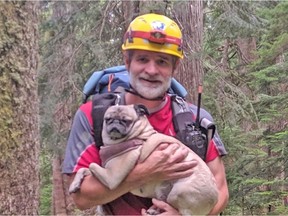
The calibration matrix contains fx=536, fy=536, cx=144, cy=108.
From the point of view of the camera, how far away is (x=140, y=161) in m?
3.54

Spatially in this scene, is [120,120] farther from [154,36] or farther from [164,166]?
[154,36]

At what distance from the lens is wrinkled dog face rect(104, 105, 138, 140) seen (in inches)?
136

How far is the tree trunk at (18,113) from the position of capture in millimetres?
4898

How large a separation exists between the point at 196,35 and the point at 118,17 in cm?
143

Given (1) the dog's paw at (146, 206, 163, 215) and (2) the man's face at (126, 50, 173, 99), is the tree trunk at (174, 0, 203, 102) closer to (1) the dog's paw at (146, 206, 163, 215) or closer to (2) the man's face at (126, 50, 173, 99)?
(2) the man's face at (126, 50, 173, 99)

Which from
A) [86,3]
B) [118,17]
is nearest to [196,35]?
[118,17]

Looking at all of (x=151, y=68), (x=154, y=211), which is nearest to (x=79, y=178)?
(x=154, y=211)

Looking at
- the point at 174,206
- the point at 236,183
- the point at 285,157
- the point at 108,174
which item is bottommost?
the point at 236,183

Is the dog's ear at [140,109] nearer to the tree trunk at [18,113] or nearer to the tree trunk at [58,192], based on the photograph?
the tree trunk at [18,113]

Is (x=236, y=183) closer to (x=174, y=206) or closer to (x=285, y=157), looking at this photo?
(x=285, y=157)

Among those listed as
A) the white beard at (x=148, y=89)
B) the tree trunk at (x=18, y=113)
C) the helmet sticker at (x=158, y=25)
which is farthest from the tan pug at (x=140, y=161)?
the tree trunk at (x=18, y=113)

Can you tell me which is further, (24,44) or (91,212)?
(91,212)

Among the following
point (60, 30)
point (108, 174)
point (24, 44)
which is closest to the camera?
point (108, 174)

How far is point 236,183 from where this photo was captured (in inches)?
394
